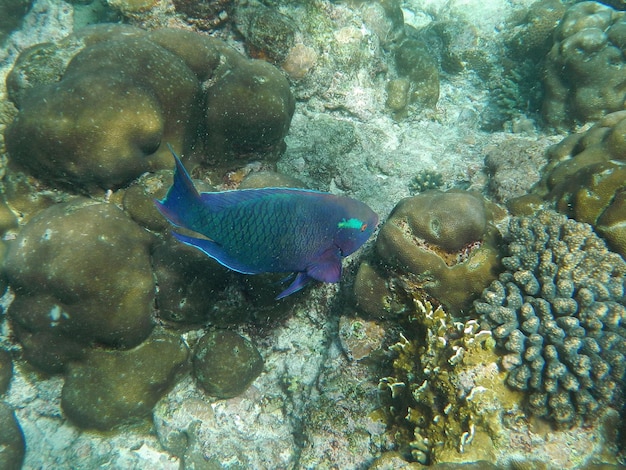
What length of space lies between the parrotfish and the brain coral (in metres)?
1.71

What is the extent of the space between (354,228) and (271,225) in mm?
648

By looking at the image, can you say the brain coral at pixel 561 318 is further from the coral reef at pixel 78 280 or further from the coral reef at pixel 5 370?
the coral reef at pixel 5 370

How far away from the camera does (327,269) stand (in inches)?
105

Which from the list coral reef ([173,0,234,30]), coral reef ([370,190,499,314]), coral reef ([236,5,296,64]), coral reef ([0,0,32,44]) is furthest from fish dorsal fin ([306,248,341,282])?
coral reef ([0,0,32,44])

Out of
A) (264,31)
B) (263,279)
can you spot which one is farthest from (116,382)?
(264,31)

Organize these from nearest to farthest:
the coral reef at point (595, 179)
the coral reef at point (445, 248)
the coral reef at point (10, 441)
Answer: the coral reef at point (595, 179) → the coral reef at point (445, 248) → the coral reef at point (10, 441)

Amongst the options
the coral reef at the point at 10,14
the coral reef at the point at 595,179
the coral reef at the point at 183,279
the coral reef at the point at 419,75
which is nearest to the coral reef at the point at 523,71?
the coral reef at the point at 419,75

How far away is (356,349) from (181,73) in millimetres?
4119

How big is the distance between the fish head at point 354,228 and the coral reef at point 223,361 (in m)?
2.62

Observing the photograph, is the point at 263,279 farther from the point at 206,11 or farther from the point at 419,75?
the point at 419,75

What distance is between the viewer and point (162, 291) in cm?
412

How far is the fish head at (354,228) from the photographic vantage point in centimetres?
261

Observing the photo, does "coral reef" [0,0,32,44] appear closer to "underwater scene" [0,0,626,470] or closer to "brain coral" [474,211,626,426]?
"underwater scene" [0,0,626,470]

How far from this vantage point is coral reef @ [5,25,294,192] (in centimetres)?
385
